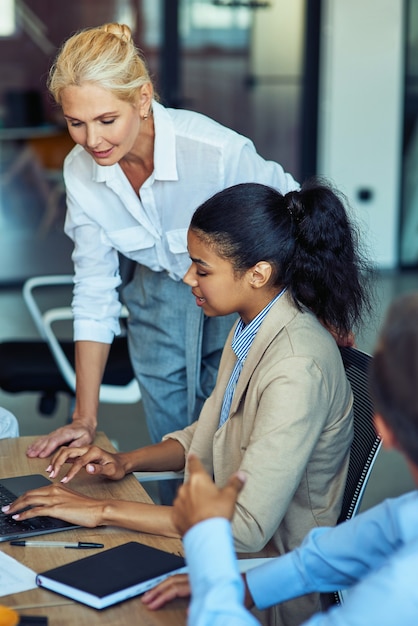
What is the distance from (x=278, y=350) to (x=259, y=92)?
5506 mm

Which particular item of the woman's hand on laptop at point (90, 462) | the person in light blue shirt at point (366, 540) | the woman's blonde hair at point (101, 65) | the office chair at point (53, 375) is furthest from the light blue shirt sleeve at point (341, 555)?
the office chair at point (53, 375)

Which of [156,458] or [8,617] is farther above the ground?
[8,617]

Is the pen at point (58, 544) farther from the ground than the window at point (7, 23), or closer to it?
closer to it

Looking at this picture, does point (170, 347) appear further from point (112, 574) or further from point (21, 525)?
point (112, 574)

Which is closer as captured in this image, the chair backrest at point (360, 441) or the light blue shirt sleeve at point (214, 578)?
the light blue shirt sleeve at point (214, 578)

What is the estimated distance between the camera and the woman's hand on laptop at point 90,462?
1.81 meters

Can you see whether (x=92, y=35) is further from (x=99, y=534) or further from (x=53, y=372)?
(x=53, y=372)

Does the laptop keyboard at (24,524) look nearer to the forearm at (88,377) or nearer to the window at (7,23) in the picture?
the forearm at (88,377)

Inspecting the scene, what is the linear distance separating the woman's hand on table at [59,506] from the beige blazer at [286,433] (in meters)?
0.24

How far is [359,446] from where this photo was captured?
1766 millimetres

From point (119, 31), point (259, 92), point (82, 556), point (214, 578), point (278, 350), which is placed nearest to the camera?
point (214, 578)

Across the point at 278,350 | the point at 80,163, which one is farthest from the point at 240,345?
the point at 80,163

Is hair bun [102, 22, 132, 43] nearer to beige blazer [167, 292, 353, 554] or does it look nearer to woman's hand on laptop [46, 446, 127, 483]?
beige blazer [167, 292, 353, 554]

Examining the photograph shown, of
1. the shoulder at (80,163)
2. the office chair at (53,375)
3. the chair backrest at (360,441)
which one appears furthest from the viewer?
the office chair at (53,375)
